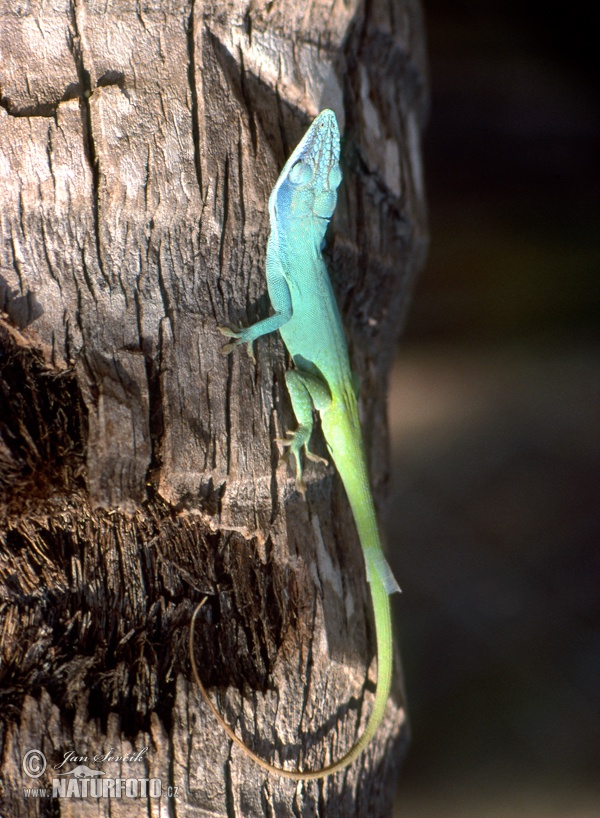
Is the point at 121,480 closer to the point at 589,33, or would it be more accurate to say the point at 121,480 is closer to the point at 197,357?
the point at 197,357

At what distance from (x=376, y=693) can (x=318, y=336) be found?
1.20 m

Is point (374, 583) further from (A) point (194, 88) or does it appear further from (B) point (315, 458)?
(A) point (194, 88)

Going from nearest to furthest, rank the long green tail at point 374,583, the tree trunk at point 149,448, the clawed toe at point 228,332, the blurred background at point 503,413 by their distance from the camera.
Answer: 1. the tree trunk at point 149,448
2. the clawed toe at point 228,332
3. the long green tail at point 374,583
4. the blurred background at point 503,413

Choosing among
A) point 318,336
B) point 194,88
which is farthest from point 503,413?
point 194,88

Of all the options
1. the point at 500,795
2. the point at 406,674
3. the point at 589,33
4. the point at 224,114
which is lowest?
the point at 500,795

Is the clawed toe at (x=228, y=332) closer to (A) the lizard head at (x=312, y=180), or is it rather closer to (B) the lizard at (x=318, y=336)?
(B) the lizard at (x=318, y=336)

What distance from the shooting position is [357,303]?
226 centimetres

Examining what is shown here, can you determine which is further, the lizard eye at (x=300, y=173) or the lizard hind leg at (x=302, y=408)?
the lizard eye at (x=300, y=173)

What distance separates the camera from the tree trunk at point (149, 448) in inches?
59.6

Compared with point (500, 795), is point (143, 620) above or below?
above

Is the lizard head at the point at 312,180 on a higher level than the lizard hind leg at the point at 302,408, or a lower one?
higher

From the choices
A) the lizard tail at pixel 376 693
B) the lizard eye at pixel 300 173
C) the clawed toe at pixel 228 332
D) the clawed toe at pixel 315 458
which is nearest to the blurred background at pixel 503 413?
the lizard tail at pixel 376 693

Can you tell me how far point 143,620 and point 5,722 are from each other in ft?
1.33

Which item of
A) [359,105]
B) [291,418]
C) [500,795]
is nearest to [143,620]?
[291,418]
